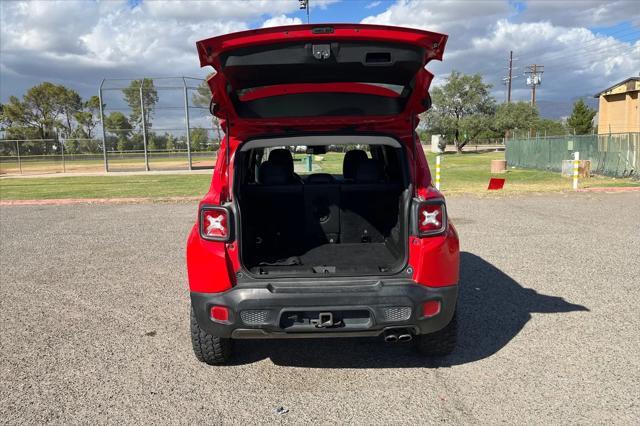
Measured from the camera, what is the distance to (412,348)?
3.91 m

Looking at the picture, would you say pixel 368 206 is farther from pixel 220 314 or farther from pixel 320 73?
pixel 220 314

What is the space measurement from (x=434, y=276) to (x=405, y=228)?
360 mm

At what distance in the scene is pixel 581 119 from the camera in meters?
56.6

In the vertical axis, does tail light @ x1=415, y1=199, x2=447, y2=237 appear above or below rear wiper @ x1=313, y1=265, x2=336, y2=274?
above

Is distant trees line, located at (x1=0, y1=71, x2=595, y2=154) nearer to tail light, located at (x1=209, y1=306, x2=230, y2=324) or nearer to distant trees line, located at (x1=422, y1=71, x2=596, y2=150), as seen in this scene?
distant trees line, located at (x1=422, y1=71, x2=596, y2=150)

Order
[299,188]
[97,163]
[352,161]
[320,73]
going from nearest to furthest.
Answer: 1. [320,73]
2. [299,188]
3. [352,161]
4. [97,163]

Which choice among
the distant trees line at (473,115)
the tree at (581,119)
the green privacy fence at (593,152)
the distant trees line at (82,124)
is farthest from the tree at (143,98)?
the tree at (581,119)

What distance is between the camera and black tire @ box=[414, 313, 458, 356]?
11.6 ft

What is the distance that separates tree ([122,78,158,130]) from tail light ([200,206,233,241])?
2618 centimetres

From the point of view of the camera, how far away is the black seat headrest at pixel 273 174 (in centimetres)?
435

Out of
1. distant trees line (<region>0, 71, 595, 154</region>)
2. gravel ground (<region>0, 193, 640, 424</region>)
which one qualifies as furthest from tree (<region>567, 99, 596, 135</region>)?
gravel ground (<region>0, 193, 640, 424</region>)

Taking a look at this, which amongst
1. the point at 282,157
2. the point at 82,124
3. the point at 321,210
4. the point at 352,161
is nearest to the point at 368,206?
the point at 321,210

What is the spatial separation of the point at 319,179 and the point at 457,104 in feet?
202

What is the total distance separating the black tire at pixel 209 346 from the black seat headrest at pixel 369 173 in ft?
5.71
